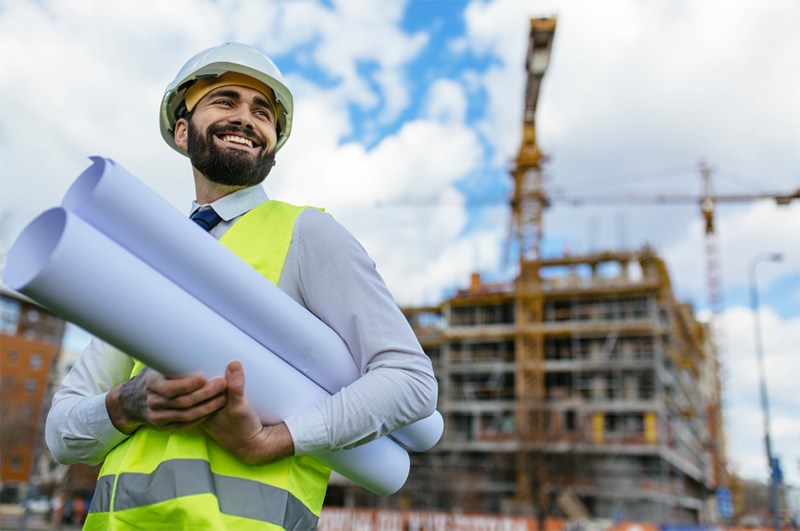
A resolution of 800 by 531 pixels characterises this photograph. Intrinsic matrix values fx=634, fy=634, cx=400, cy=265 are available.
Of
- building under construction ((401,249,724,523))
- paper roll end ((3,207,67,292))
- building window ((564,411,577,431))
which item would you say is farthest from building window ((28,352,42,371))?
paper roll end ((3,207,67,292))

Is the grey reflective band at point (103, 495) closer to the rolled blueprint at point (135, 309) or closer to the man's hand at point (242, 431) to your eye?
the man's hand at point (242, 431)

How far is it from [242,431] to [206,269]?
1.13 ft

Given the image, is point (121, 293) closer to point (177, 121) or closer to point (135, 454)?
point (135, 454)

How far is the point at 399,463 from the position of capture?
67.2 inches

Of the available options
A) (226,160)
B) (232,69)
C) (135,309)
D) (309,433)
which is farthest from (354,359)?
(232,69)

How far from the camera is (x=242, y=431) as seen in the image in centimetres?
132

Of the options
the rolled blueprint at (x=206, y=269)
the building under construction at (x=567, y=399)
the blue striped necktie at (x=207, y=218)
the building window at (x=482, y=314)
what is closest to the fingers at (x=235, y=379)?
the rolled blueprint at (x=206, y=269)

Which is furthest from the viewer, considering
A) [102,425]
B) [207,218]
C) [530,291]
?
[530,291]

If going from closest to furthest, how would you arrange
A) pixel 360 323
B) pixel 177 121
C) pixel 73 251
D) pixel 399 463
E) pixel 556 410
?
1. pixel 73 251
2. pixel 360 323
3. pixel 399 463
4. pixel 177 121
5. pixel 556 410

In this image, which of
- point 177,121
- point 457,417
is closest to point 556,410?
point 457,417

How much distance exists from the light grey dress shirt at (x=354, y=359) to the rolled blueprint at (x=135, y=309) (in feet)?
0.20

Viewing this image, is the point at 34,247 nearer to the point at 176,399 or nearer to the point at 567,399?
the point at 176,399

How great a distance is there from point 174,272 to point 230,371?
0.24 m

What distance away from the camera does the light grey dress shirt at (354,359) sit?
140 centimetres
